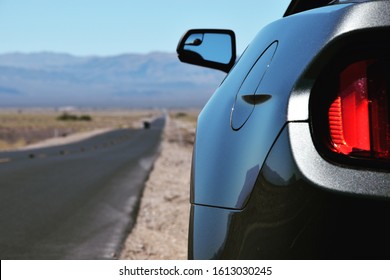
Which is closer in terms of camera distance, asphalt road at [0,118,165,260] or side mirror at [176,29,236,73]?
side mirror at [176,29,236,73]

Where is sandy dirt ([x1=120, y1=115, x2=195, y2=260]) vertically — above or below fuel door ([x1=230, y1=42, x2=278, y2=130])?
below

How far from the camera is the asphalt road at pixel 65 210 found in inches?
316

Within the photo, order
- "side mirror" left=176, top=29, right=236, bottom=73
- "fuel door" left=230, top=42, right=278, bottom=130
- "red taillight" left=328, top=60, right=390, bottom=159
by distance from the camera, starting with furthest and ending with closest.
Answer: "side mirror" left=176, top=29, right=236, bottom=73 < "fuel door" left=230, top=42, right=278, bottom=130 < "red taillight" left=328, top=60, right=390, bottom=159

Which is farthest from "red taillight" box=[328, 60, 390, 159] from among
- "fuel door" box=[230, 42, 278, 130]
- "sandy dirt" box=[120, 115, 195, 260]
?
"sandy dirt" box=[120, 115, 195, 260]

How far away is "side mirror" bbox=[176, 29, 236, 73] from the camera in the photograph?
3748mm

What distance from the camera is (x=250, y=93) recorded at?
2604 mm

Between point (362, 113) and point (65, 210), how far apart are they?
9.30m

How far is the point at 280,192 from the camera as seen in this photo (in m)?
2.22

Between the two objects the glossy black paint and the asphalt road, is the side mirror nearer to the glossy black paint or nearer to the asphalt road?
the glossy black paint

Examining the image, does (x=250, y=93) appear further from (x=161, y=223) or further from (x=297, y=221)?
(x=161, y=223)

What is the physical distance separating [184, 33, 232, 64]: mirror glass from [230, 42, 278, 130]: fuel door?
1064 mm
